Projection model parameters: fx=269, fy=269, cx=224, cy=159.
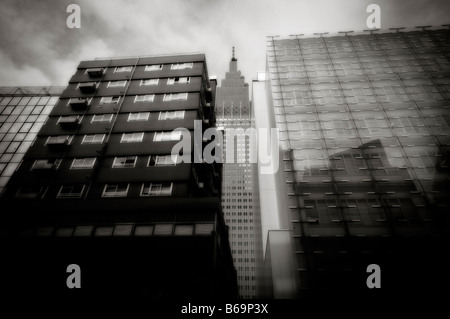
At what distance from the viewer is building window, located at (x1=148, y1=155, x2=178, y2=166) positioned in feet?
69.7

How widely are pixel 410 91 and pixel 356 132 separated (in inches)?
307

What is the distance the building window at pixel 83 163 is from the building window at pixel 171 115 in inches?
265

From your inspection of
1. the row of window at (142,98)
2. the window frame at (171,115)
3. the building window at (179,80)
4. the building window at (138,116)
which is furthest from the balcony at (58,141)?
the building window at (179,80)

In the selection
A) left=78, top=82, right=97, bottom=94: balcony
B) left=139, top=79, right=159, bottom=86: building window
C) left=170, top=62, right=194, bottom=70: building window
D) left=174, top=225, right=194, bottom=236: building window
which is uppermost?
left=170, top=62, right=194, bottom=70: building window

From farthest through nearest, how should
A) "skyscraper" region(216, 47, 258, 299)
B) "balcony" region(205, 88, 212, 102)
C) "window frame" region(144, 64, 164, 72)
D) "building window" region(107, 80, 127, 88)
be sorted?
"skyscraper" region(216, 47, 258, 299), "balcony" region(205, 88, 212, 102), "window frame" region(144, 64, 164, 72), "building window" region(107, 80, 127, 88)

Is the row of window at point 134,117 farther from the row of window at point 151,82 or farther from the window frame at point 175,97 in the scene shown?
the row of window at point 151,82

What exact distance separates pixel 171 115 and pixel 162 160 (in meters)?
5.00

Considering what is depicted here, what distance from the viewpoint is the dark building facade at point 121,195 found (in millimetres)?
15539

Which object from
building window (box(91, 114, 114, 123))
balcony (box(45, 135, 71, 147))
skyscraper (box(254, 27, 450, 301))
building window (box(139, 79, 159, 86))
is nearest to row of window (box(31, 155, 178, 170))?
balcony (box(45, 135, 71, 147))

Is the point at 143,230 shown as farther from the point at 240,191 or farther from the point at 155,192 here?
the point at 240,191

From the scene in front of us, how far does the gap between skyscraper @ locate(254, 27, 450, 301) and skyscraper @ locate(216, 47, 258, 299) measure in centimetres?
7133

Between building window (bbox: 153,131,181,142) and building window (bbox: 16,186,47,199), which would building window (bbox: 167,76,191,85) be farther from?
building window (bbox: 16,186,47,199)

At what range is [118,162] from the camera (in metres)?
21.8
